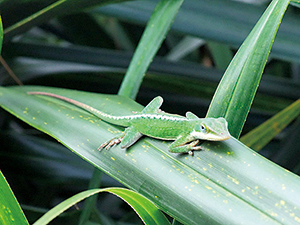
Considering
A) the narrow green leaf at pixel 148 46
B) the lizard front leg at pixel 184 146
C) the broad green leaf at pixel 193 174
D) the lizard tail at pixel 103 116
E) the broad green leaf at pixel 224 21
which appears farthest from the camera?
the broad green leaf at pixel 224 21

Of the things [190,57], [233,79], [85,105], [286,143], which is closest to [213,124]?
[233,79]

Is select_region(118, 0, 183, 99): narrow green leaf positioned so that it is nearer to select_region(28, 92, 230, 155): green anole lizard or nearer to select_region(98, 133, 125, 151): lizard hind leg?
select_region(28, 92, 230, 155): green anole lizard

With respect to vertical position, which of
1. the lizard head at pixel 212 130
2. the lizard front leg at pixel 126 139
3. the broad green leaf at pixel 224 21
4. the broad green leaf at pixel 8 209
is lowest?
the broad green leaf at pixel 8 209

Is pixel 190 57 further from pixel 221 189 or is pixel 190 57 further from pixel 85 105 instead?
pixel 221 189

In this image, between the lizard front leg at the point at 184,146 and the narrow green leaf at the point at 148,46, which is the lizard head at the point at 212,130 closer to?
the lizard front leg at the point at 184,146

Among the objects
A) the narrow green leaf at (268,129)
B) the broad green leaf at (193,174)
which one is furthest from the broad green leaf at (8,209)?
the narrow green leaf at (268,129)

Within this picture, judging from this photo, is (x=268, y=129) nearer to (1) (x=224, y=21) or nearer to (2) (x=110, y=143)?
(1) (x=224, y=21)
